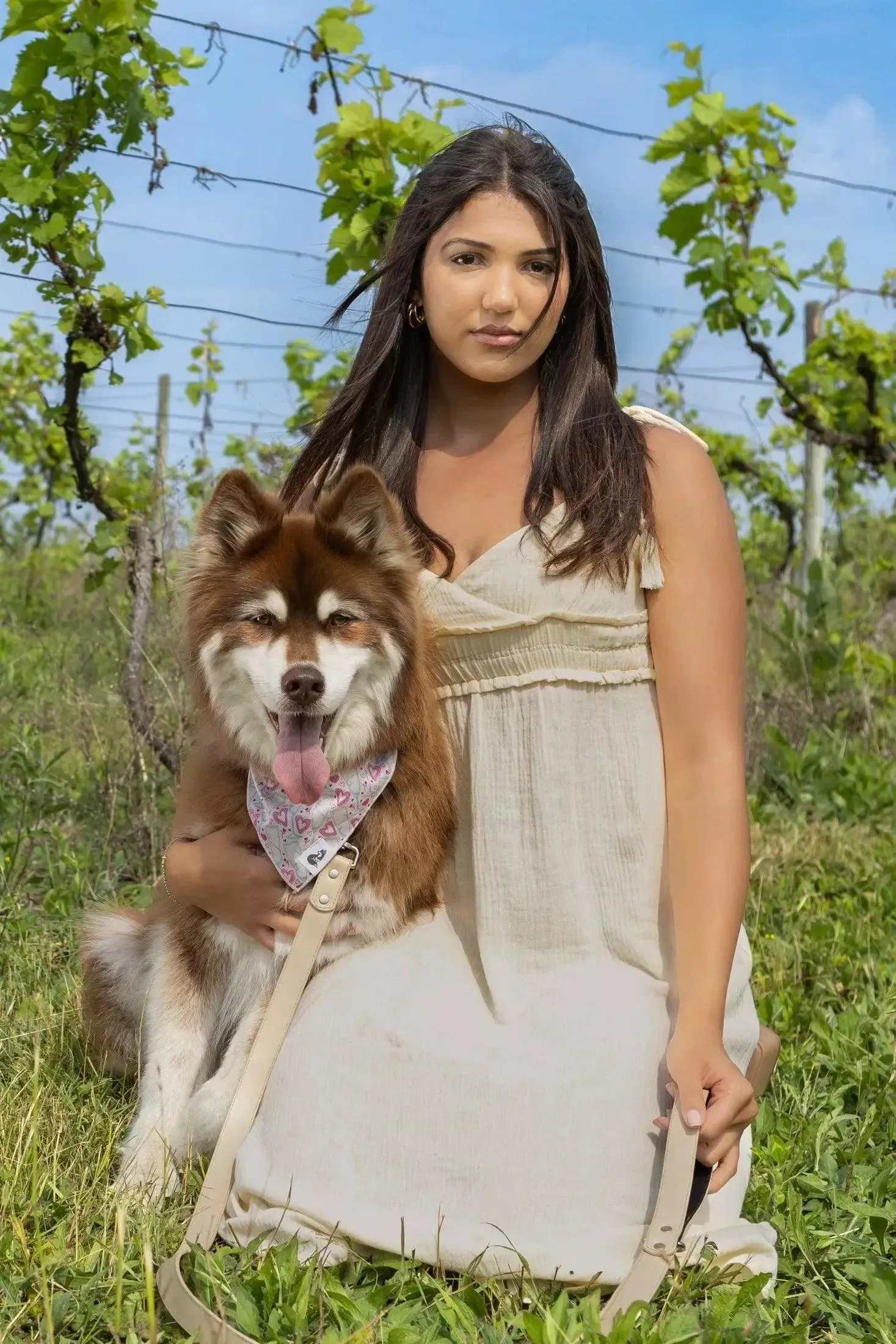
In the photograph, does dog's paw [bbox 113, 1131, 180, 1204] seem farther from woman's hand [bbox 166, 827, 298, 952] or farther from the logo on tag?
the logo on tag

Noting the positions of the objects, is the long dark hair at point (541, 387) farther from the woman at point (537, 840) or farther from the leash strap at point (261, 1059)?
the leash strap at point (261, 1059)

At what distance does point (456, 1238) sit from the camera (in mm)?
2217

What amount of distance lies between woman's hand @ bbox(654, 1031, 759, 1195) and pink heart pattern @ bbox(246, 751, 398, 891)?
0.78 metres

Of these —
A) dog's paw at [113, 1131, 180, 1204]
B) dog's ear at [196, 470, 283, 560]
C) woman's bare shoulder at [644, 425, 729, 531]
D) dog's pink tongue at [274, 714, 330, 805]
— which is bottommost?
dog's paw at [113, 1131, 180, 1204]

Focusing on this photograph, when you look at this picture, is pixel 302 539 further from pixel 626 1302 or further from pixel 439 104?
pixel 439 104

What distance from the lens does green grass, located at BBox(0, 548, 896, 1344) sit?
2121 millimetres

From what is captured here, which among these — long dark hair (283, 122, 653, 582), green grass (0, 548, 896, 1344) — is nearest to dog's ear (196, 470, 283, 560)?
long dark hair (283, 122, 653, 582)

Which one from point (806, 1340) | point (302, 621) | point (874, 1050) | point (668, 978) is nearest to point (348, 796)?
point (302, 621)

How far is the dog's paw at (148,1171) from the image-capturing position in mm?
2555

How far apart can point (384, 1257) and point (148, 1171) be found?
2.00 feet

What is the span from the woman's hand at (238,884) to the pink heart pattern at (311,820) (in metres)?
0.05

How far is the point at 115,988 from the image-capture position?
3.02m

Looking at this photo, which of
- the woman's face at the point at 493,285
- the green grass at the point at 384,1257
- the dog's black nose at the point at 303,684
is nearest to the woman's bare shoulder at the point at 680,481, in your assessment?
the woman's face at the point at 493,285

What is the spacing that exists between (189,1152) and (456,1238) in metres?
0.67
